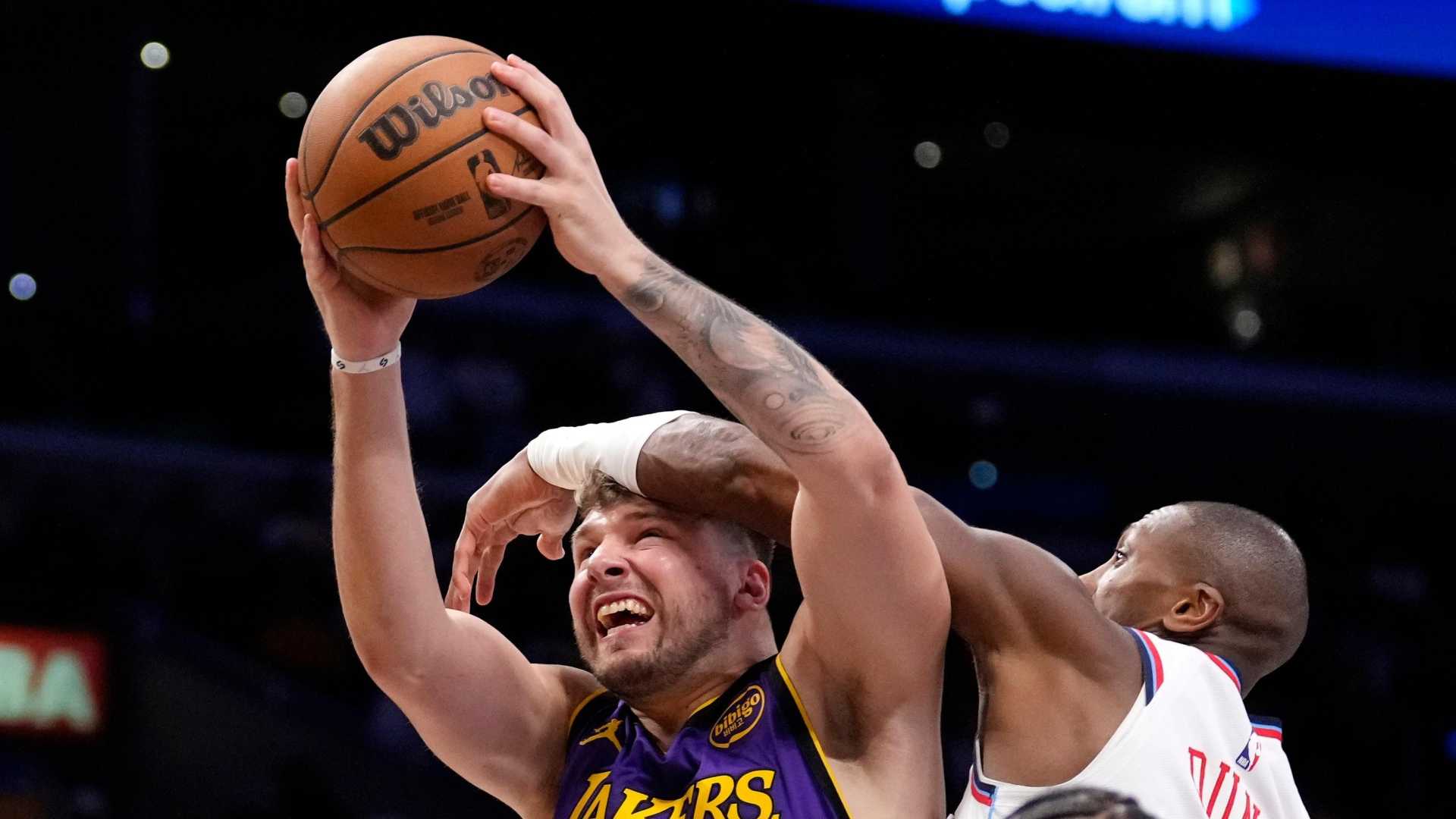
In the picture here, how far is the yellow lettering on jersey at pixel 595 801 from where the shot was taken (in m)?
2.56

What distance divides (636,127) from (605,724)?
742 cm

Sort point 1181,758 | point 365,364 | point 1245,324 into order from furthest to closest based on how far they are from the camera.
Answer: point 1245,324 < point 365,364 < point 1181,758

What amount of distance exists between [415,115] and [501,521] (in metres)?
1.01

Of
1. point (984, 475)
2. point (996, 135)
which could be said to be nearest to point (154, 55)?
point (984, 475)

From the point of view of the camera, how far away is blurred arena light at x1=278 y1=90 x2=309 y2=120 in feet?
31.3

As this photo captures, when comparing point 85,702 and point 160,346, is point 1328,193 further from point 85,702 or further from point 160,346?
point 85,702

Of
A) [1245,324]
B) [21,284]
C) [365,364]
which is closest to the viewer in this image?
[365,364]

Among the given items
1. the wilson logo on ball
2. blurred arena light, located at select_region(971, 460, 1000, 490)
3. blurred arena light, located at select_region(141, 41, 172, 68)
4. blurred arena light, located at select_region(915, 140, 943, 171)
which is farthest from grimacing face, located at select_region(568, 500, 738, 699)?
blurred arena light, located at select_region(915, 140, 943, 171)

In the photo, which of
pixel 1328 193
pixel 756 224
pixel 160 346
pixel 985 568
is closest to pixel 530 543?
pixel 160 346

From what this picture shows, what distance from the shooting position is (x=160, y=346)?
7.94m

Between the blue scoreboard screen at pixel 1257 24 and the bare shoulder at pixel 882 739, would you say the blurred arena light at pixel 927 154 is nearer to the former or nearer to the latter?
the blue scoreboard screen at pixel 1257 24

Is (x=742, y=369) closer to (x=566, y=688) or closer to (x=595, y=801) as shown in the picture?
(x=595, y=801)

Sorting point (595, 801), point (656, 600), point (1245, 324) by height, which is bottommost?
point (595, 801)

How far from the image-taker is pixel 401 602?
Answer: 2582 millimetres
